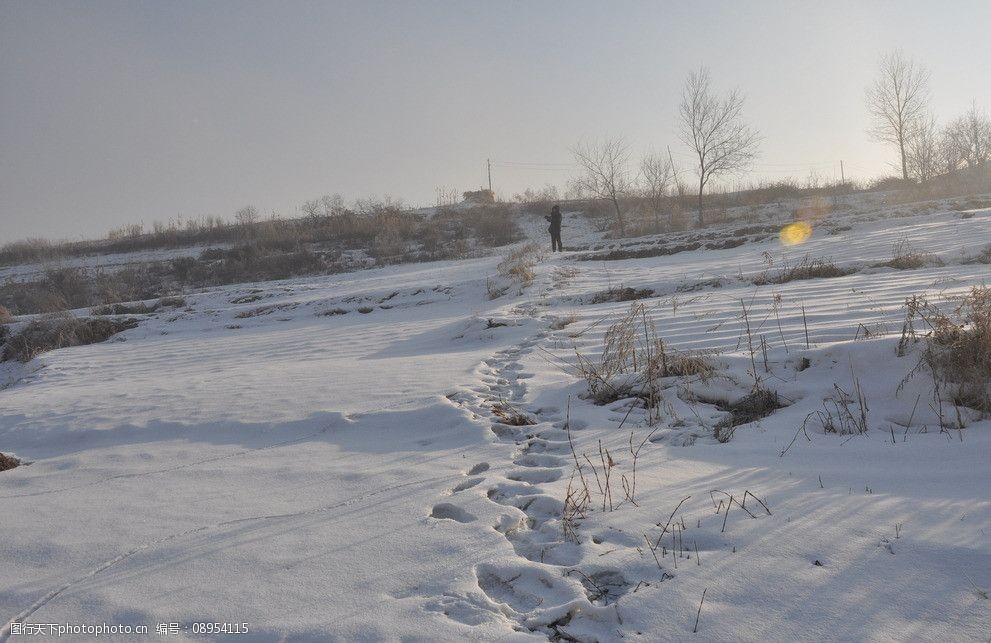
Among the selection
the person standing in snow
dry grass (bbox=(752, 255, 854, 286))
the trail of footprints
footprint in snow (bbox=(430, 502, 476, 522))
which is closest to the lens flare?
dry grass (bbox=(752, 255, 854, 286))

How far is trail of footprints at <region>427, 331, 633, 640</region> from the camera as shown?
5.04ft

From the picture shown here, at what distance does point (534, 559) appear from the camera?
72.3 inches

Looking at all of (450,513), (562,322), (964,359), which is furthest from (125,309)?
(964,359)

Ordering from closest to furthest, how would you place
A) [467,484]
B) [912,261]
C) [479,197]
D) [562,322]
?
[467,484]
[562,322]
[912,261]
[479,197]

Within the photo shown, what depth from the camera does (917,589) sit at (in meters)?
1.48

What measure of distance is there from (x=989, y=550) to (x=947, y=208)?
19.1 metres

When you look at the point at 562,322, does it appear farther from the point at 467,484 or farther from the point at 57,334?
the point at 57,334

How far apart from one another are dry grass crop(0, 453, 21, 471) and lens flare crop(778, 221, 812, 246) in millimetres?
13159

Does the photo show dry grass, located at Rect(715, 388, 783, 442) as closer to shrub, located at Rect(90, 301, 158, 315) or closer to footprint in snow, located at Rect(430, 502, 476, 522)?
footprint in snow, located at Rect(430, 502, 476, 522)

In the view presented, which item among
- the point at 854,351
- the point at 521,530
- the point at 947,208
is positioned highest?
the point at 947,208

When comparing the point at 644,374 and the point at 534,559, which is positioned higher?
the point at 644,374

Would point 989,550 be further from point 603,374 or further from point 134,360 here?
point 134,360

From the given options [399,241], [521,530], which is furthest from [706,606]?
[399,241]

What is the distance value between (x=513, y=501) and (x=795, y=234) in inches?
552
